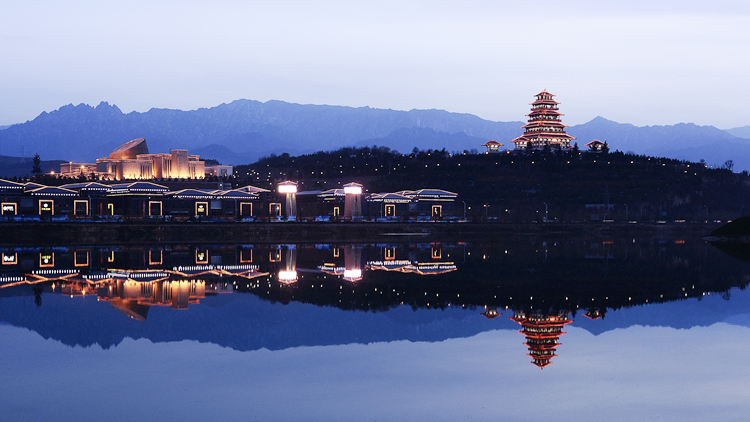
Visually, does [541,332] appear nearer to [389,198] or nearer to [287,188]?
[287,188]

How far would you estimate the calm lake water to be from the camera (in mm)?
12398

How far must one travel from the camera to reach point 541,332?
19047mm

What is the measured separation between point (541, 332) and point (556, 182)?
339 ft

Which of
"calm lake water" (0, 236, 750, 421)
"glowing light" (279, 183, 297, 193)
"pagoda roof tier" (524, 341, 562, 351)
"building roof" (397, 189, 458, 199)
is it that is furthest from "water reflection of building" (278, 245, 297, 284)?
"building roof" (397, 189, 458, 199)

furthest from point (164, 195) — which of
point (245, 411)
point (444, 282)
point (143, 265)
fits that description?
point (245, 411)

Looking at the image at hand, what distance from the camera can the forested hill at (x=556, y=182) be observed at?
107m

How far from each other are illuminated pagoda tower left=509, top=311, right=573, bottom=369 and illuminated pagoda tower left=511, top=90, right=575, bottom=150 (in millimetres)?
124946

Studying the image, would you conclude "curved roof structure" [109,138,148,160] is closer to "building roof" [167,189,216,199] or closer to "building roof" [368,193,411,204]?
"building roof" [167,189,216,199]

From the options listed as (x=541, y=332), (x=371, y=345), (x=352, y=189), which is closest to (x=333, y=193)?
(x=352, y=189)

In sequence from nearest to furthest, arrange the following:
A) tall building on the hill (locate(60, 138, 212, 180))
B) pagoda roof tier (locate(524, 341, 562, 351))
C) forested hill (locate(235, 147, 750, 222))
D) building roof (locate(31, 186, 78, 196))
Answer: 1. pagoda roof tier (locate(524, 341, 562, 351))
2. building roof (locate(31, 186, 78, 196))
3. tall building on the hill (locate(60, 138, 212, 180))
4. forested hill (locate(235, 147, 750, 222))

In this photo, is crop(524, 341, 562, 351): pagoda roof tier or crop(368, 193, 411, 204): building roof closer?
crop(524, 341, 562, 351): pagoda roof tier

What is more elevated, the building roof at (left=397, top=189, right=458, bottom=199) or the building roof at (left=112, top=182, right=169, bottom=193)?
the building roof at (left=112, top=182, right=169, bottom=193)

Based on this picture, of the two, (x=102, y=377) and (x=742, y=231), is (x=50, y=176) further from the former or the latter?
(x=102, y=377)

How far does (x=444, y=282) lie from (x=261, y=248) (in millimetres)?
26663
